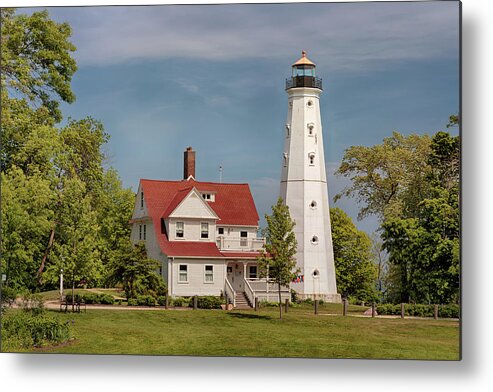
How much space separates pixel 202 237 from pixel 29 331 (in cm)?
428

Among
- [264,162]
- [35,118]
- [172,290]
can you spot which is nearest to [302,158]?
[264,162]

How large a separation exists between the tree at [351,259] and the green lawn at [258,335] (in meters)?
0.89

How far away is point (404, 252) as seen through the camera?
Answer: 15.5 metres

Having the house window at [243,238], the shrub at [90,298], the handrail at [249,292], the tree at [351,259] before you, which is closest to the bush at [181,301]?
the handrail at [249,292]

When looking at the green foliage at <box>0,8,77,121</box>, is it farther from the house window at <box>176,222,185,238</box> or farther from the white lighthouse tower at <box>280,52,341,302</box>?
the white lighthouse tower at <box>280,52,341,302</box>

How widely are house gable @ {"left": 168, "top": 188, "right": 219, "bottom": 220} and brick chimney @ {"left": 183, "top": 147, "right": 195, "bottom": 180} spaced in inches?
68.7

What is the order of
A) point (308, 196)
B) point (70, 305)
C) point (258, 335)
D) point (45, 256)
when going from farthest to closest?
point (308, 196)
point (45, 256)
point (70, 305)
point (258, 335)

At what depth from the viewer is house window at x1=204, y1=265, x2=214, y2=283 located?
17.2 m

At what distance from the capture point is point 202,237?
1761cm

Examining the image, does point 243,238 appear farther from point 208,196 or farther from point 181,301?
point 181,301

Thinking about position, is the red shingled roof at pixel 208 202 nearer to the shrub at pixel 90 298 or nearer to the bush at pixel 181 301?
the bush at pixel 181 301

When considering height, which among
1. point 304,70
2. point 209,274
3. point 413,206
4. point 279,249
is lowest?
point 209,274

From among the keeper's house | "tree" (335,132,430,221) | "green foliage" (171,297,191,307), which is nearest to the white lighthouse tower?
the keeper's house

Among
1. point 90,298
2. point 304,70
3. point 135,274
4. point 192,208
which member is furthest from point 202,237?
point 304,70
